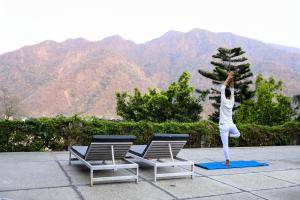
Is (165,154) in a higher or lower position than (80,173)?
higher

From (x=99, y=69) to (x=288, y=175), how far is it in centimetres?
9652

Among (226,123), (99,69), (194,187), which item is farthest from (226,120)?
(99,69)

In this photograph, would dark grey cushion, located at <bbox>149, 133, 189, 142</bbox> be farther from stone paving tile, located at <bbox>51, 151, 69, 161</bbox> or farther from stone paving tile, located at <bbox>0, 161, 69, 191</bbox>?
stone paving tile, located at <bbox>51, 151, 69, 161</bbox>

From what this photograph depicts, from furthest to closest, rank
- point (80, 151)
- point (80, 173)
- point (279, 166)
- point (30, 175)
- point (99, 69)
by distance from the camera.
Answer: point (99, 69), point (279, 166), point (80, 151), point (80, 173), point (30, 175)

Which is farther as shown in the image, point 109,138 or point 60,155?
point 60,155

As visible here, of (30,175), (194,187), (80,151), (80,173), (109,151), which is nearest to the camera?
(194,187)

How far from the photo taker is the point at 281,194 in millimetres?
5633

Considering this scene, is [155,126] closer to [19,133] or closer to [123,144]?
[19,133]

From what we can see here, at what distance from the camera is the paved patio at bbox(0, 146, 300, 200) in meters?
5.21

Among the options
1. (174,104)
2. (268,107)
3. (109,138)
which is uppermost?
(174,104)

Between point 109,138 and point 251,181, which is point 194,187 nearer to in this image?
point 251,181

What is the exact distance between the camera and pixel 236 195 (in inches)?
215

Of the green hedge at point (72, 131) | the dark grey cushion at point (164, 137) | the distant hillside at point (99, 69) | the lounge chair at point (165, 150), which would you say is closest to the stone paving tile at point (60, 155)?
the green hedge at point (72, 131)

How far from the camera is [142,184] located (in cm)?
599
